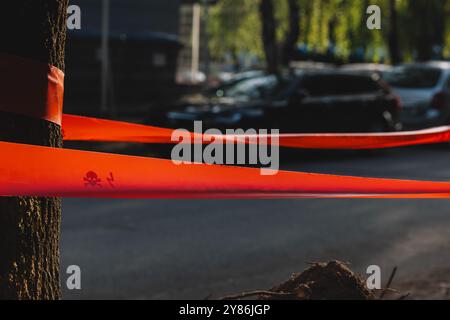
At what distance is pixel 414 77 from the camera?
63.0 ft

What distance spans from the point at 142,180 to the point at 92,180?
0.58ft

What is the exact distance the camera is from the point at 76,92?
20375mm

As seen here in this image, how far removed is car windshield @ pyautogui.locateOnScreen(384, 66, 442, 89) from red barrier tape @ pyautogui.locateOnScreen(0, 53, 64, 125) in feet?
53.5

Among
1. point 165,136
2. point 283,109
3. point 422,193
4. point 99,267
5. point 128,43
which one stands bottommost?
point 99,267

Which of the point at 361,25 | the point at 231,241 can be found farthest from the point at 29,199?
the point at 361,25

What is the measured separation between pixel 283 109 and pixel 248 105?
0.67 meters

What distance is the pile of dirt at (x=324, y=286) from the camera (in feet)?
11.2

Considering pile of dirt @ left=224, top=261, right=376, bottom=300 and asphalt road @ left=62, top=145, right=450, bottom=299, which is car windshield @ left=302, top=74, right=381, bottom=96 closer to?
asphalt road @ left=62, top=145, right=450, bottom=299

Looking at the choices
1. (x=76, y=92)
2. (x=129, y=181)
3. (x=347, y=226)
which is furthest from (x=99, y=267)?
(x=76, y=92)

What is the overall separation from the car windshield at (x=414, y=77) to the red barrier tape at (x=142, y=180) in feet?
51.7

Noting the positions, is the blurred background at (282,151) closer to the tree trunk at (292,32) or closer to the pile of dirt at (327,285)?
the tree trunk at (292,32)

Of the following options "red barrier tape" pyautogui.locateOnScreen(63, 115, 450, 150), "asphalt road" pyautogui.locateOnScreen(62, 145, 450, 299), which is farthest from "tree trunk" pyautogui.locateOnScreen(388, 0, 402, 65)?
"red barrier tape" pyautogui.locateOnScreen(63, 115, 450, 150)
